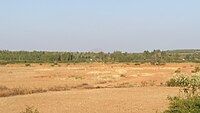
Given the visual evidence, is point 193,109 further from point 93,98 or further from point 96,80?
point 96,80

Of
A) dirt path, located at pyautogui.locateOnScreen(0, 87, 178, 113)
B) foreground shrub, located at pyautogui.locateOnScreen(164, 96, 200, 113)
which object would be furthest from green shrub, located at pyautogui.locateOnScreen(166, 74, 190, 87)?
foreground shrub, located at pyautogui.locateOnScreen(164, 96, 200, 113)

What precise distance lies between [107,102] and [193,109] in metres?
12.0

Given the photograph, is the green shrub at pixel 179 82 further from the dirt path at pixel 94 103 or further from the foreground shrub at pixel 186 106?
the foreground shrub at pixel 186 106

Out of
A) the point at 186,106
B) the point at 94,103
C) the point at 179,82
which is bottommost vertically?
the point at 94,103

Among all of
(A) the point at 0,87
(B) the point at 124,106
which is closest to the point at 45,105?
(B) the point at 124,106

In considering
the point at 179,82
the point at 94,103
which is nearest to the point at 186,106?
the point at 94,103

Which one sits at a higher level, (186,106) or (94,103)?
(186,106)

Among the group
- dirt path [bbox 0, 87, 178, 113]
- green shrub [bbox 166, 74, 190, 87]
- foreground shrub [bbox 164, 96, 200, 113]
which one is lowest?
dirt path [bbox 0, 87, 178, 113]

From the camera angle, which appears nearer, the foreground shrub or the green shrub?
the foreground shrub

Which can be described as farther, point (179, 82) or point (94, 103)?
point (179, 82)

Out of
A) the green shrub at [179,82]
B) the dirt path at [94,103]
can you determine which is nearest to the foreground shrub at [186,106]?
the dirt path at [94,103]

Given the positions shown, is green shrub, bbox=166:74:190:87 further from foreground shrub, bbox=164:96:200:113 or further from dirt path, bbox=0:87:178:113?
foreground shrub, bbox=164:96:200:113

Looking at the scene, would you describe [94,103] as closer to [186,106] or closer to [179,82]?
[186,106]

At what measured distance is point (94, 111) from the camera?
23.0 metres
